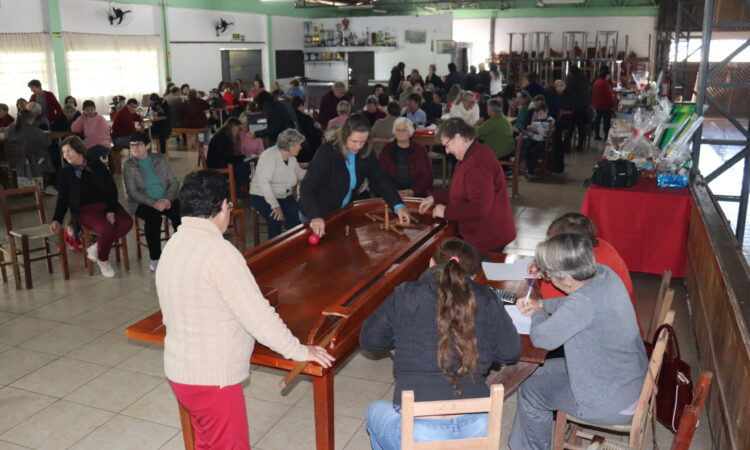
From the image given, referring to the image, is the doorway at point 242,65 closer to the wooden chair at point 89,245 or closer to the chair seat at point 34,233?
the wooden chair at point 89,245

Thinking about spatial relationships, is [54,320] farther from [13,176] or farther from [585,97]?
Answer: [585,97]

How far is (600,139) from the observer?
14.3m

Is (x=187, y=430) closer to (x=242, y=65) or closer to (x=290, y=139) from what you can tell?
(x=290, y=139)

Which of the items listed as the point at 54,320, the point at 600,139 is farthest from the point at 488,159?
the point at 600,139

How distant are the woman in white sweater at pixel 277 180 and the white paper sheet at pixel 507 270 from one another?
2.66 m

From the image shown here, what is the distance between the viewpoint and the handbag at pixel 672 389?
9.27ft

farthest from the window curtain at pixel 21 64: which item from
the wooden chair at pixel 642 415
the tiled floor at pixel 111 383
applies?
the wooden chair at pixel 642 415

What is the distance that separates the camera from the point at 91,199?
19.7ft

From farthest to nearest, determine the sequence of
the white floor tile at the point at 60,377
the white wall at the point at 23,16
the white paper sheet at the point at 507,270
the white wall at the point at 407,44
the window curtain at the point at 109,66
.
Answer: the white wall at the point at 407,44 → the window curtain at the point at 109,66 → the white wall at the point at 23,16 → the white floor tile at the point at 60,377 → the white paper sheet at the point at 507,270

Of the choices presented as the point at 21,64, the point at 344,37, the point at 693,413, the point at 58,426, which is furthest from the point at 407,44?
the point at 693,413

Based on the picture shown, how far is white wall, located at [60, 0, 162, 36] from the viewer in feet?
43.6

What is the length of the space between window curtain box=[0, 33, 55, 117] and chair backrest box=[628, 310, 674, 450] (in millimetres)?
12652

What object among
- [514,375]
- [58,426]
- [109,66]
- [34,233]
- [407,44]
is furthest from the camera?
[407,44]

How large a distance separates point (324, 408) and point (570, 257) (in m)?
1.17
